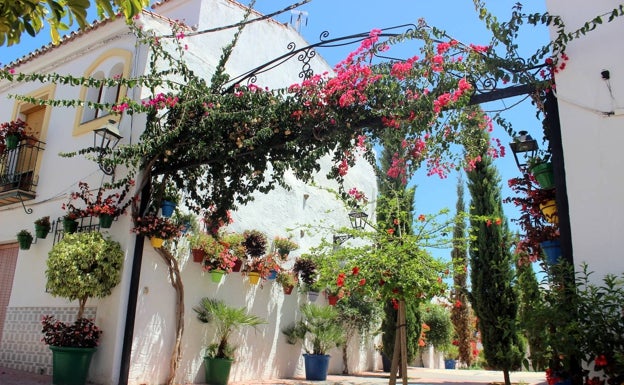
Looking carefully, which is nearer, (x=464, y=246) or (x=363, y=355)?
(x=464, y=246)

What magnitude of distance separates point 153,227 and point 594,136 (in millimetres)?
6259

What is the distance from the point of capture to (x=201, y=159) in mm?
7906

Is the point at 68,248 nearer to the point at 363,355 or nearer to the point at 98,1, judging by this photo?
the point at 98,1

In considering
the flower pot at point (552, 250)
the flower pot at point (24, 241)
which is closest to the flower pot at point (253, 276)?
the flower pot at point (24, 241)

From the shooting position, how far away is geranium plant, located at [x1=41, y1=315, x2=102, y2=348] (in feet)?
25.2

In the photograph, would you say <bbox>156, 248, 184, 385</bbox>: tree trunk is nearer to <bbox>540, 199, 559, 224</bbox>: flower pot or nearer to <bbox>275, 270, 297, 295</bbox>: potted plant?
<bbox>275, 270, 297, 295</bbox>: potted plant

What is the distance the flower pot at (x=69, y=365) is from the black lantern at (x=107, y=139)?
2792 mm

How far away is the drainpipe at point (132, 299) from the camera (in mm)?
7801

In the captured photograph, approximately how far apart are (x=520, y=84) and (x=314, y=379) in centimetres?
747

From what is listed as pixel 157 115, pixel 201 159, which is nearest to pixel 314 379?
pixel 201 159

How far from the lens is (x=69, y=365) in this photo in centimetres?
750

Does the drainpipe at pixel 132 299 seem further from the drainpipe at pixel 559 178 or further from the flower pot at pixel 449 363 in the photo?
the flower pot at pixel 449 363

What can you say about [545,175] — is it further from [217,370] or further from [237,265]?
[217,370]

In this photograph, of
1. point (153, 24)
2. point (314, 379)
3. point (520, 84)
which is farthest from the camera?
point (314, 379)
